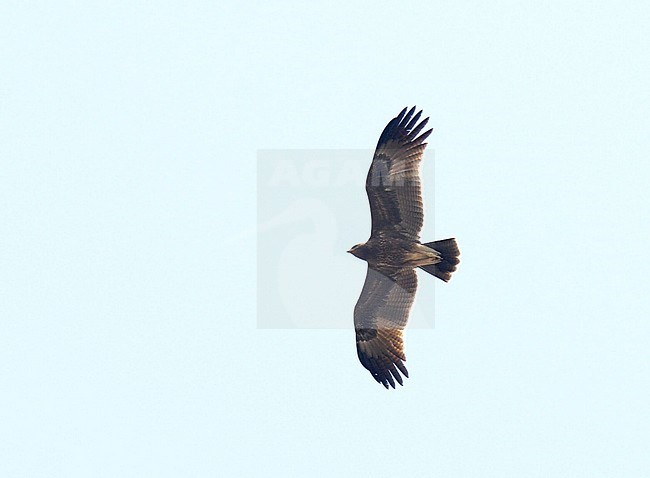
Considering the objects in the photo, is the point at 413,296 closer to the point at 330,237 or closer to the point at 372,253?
the point at 372,253

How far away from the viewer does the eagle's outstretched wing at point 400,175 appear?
61.0ft

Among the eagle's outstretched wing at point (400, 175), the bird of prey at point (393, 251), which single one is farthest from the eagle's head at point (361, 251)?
the eagle's outstretched wing at point (400, 175)

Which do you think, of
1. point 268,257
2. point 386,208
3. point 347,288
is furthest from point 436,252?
point 268,257

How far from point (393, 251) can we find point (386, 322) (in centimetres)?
139

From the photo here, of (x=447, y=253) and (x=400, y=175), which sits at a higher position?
(x=400, y=175)

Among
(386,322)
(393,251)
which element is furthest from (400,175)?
(386,322)

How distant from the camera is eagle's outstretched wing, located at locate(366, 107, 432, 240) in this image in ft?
61.0

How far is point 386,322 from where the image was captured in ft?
65.2

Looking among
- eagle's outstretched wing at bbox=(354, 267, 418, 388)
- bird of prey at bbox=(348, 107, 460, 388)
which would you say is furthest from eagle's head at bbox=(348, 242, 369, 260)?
eagle's outstretched wing at bbox=(354, 267, 418, 388)

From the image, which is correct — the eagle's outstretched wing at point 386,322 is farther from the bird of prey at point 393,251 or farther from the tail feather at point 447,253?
the tail feather at point 447,253

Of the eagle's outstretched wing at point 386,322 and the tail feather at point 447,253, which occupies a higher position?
the tail feather at point 447,253

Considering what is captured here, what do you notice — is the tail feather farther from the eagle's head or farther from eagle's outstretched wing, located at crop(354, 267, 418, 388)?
the eagle's head

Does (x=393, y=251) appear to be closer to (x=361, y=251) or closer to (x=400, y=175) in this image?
(x=361, y=251)

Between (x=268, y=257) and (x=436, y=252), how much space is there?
214 inches
